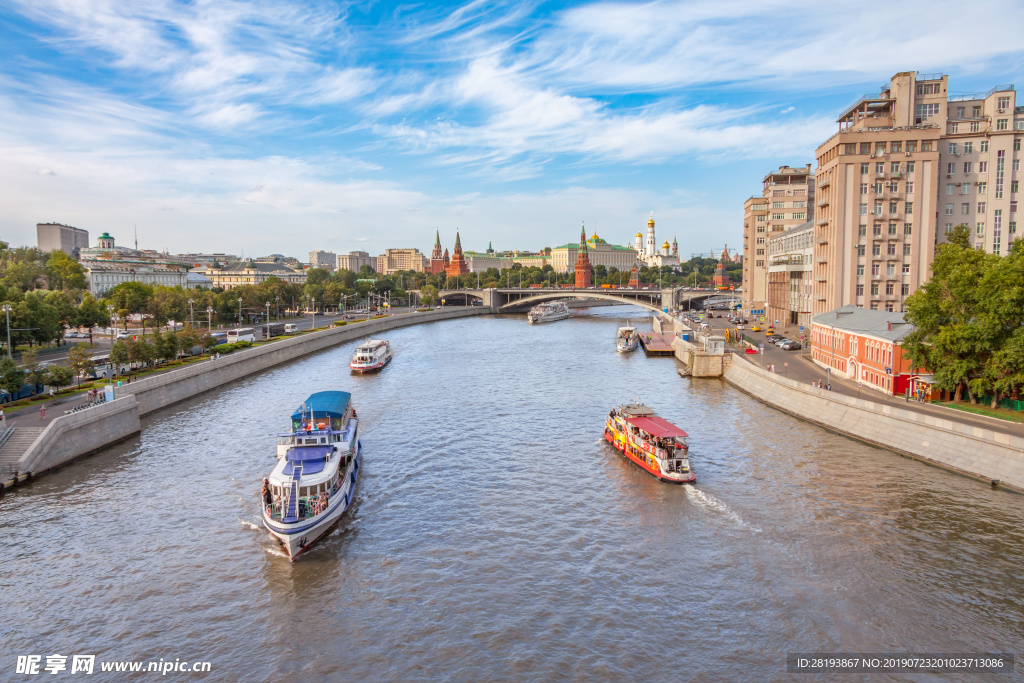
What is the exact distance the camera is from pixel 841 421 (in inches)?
1539

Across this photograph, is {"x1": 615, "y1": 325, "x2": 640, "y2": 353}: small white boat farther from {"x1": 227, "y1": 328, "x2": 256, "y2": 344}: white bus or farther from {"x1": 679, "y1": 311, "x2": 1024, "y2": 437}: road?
{"x1": 227, "y1": 328, "x2": 256, "y2": 344}: white bus

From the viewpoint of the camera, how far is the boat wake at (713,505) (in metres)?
26.4

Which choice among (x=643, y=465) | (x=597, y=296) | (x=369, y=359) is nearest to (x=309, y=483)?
(x=643, y=465)

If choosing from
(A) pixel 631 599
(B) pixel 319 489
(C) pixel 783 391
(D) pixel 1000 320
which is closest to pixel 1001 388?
(D) pixel 1000 320

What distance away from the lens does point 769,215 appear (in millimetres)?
108688

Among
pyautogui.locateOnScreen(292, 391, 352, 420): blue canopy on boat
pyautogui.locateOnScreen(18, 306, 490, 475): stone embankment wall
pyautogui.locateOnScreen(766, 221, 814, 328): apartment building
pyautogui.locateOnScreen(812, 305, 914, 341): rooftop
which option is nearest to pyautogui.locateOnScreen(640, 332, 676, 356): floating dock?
pyautogui.locateOnScreen(766, 221, 814, 328): apartment building

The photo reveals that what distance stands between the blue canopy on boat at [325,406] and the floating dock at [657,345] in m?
51.6

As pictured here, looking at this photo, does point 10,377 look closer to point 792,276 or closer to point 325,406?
point 325,406

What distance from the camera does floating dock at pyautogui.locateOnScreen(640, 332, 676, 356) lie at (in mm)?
80812

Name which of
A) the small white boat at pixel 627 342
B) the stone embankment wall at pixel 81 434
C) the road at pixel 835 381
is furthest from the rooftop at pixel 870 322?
the stone embankment wall at pixel 81 434

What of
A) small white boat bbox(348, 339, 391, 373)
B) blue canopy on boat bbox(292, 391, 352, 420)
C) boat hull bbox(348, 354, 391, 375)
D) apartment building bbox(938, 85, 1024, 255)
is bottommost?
boat hull bbox(348, 354, 391, 375)

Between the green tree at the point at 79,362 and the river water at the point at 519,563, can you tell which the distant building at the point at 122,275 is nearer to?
the green tree at the point at 79,362

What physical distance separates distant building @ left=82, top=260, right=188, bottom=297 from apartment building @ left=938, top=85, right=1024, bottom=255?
127548 mm

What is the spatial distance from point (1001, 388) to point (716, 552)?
22333mm
